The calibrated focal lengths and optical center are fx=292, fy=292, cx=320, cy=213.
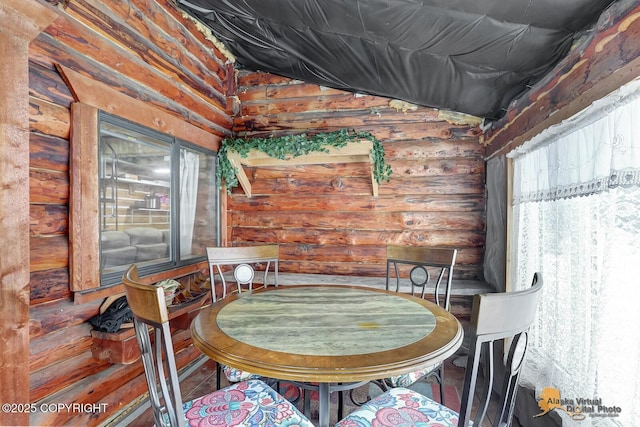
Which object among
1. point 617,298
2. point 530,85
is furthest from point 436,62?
point 617,298

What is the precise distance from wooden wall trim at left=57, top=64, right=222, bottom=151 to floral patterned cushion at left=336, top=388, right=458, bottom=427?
223 cm

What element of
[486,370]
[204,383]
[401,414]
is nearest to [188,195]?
[204,383]

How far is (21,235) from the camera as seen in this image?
4.66 feet

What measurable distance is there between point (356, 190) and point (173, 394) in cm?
255

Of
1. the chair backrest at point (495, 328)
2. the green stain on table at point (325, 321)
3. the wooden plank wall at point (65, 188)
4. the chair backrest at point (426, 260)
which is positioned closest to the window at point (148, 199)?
the wooden plank wall at point (65, 188)

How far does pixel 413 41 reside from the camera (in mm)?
1940

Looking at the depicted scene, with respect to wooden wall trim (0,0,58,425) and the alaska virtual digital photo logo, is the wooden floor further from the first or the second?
wooden wall trim (0,0,58,425)

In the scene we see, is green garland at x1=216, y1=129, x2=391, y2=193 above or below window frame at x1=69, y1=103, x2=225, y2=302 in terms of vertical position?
above

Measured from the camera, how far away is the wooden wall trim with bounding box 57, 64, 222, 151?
5.65ft

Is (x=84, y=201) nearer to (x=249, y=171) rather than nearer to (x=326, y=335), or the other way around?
(x=326, y=335)

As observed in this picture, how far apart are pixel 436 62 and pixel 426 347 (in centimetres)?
196

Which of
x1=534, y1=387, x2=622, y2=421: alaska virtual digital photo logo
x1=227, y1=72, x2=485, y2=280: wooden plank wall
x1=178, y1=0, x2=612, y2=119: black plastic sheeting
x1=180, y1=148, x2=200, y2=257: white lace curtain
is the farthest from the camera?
x1=227, y1=72, x2=485, y2=280: wooden plank wall

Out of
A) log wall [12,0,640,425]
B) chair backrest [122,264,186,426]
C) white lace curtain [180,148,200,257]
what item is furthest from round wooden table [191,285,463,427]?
white lace curtain [180,148,200,257]

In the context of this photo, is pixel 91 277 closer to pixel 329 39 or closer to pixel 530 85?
pixel 329 39
